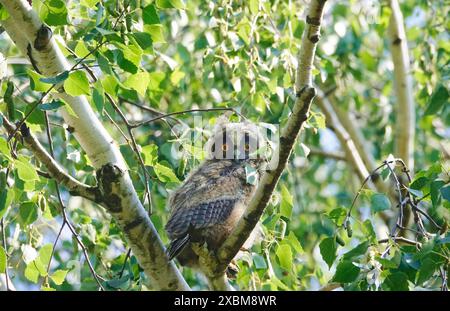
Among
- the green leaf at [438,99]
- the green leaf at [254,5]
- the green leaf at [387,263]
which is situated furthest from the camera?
the green leaf at [438,99]

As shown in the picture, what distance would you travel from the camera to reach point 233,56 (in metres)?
3.60

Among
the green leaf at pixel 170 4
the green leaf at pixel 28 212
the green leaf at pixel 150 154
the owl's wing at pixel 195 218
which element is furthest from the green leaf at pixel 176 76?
the green leaf at pixel 28 212

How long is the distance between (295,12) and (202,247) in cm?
145

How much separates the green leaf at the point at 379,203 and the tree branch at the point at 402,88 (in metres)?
2.65

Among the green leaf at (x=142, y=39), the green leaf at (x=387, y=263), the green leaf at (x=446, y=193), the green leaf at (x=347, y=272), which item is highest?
the green leaf at (x=142, y=39)

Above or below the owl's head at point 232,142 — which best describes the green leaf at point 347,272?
above

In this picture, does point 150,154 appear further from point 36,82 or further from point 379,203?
point 379,203

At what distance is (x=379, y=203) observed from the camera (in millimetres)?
2574

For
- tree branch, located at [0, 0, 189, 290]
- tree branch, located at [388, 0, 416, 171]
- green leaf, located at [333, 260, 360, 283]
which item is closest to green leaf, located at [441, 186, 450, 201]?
green leaf, located at [333, 260, 360, 283]

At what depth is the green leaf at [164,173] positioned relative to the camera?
9.73ft

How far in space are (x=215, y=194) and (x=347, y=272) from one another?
0.96 m

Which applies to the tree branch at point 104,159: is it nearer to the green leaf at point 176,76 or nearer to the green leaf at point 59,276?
the green leaf at point 59,276
